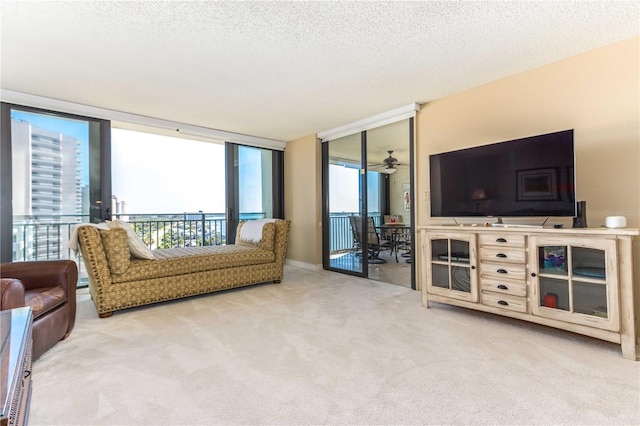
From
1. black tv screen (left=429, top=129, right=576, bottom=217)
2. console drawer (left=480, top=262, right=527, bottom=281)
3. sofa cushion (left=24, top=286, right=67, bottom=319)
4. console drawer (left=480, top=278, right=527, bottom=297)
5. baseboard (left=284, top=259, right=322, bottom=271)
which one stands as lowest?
baseboard (left=284, top=259, right=322, bottom=271)

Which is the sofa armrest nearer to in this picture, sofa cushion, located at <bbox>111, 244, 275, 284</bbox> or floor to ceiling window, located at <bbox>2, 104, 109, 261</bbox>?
sofa cushion, located at <bbox>111, 244, 275, 284</bbox>

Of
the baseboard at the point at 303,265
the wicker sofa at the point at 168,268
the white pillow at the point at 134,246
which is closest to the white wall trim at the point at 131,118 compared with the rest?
the white pillow at the point at 134,246

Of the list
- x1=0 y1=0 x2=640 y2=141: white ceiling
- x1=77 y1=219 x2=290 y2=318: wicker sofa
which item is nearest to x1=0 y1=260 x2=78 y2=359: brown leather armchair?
x1=77 y1=219 x2=290 y2=318: wicker sofa

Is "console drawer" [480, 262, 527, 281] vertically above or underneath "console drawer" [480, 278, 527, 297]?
above

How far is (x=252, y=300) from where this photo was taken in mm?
3141

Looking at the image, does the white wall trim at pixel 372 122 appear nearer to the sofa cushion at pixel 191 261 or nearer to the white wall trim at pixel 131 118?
the white wall trim at pixel 131 118

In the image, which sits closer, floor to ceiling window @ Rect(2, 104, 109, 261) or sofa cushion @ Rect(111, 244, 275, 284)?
sofa cushion @ Rect(111, 244, 275, 284)

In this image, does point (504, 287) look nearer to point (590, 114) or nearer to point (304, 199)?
point (590, 114)

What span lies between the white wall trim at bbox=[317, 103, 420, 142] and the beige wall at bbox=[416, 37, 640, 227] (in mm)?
742

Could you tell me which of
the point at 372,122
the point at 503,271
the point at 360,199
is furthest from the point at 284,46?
the point at 360,199

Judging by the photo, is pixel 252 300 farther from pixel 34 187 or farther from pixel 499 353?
pixel 34 187

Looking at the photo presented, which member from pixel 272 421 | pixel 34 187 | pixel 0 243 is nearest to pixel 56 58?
pixel 34 187

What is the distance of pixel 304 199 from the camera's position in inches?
198

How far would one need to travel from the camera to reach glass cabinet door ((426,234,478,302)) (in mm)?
2574
